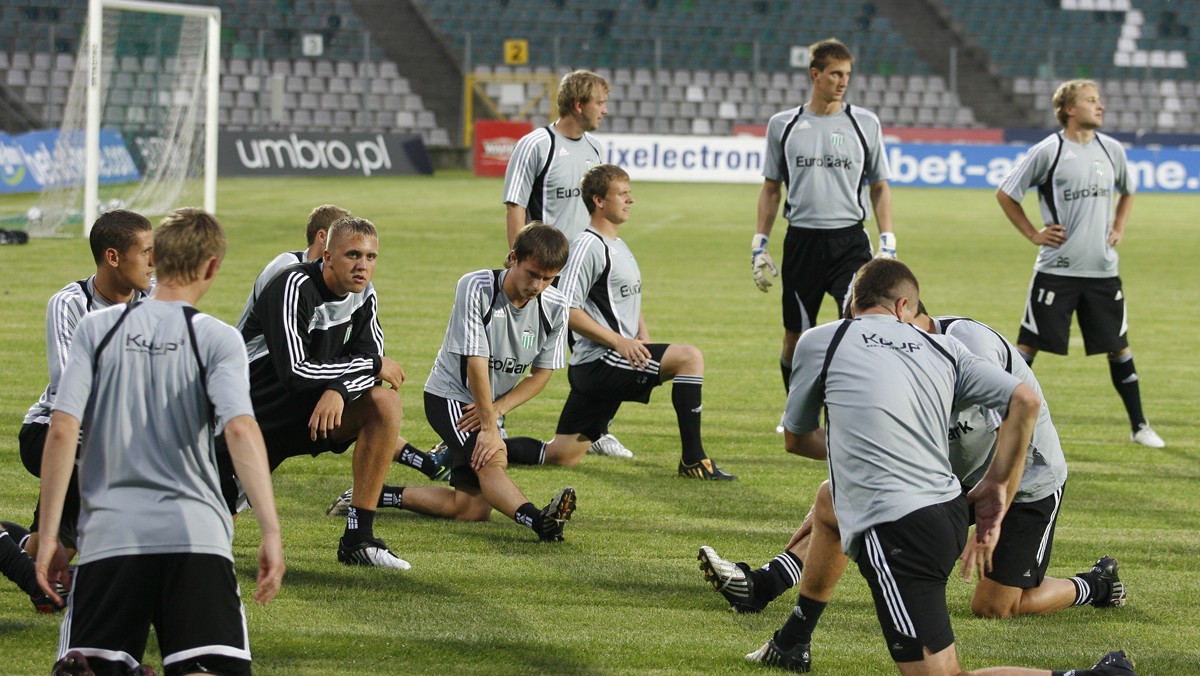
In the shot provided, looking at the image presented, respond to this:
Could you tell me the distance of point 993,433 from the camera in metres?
5.18

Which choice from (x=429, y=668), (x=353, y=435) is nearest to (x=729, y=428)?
(x=353, y=435)

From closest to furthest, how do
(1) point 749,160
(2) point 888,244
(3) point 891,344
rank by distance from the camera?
(3) point 891,344, (2) point 888,244, (1) point 749,160

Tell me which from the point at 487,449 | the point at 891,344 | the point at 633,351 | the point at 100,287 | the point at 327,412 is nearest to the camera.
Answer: the point at 891,344

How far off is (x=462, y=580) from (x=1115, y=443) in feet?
16.2

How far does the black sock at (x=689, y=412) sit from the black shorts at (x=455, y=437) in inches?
55.6

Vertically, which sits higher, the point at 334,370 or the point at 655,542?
the point at 334,370

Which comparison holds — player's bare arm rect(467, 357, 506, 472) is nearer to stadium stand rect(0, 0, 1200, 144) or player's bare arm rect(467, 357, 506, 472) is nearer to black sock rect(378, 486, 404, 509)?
black sock rect(378, 486, 404, 509)

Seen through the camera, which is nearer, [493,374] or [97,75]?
[493,374]

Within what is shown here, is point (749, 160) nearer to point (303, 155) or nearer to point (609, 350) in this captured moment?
point (303, 155)

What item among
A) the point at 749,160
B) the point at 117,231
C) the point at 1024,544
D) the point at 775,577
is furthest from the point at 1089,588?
the point at 749,160

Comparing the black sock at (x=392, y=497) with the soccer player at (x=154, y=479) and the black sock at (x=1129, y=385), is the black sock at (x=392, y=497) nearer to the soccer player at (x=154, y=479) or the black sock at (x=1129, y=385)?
the soccer player at (x=154, y=479)

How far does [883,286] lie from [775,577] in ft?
4.75

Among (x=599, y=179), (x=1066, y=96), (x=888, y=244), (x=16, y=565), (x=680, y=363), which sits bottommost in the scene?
(x=16, y=565)

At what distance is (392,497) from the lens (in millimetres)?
6742
